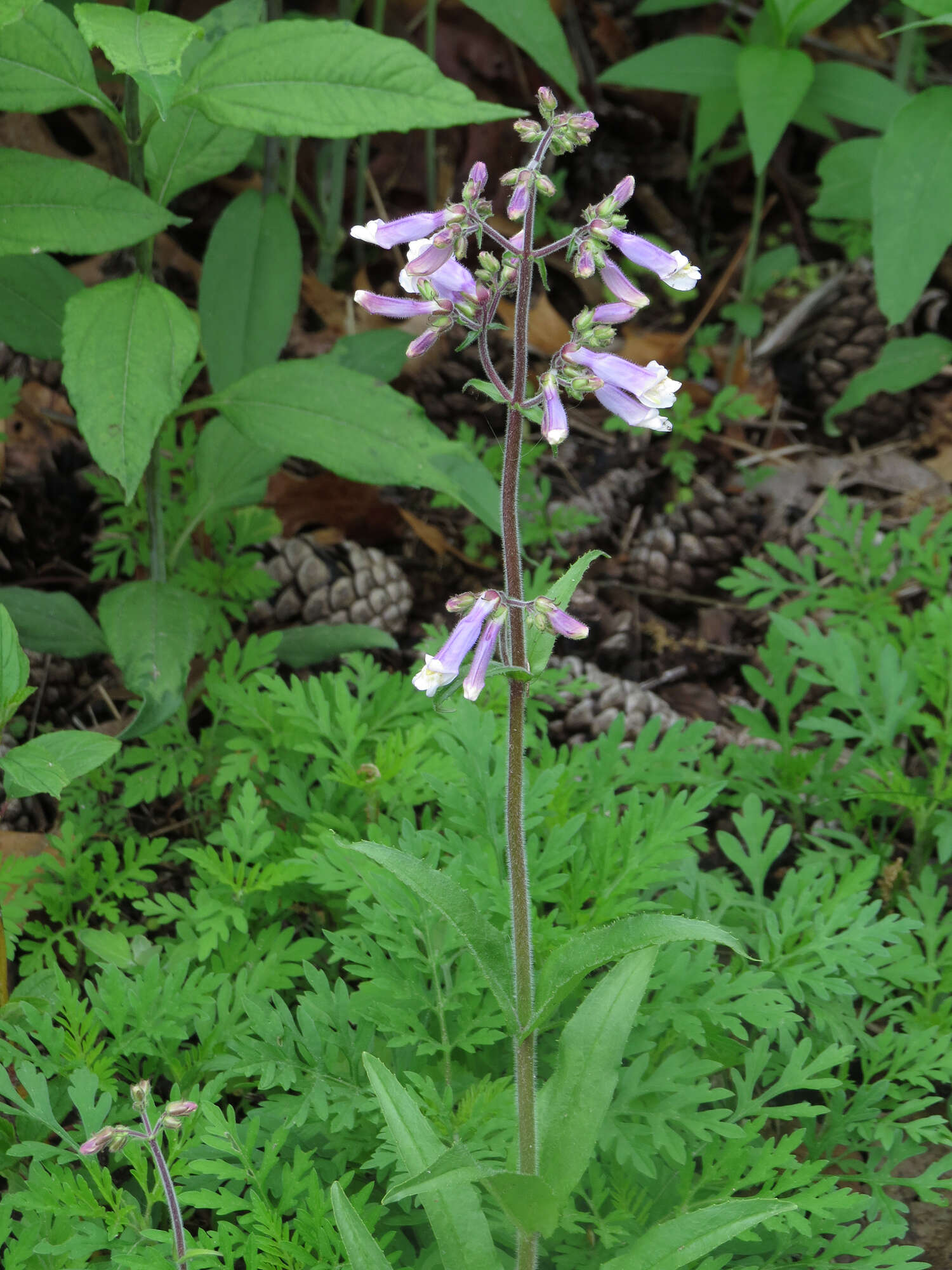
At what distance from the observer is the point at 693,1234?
154 centimetres

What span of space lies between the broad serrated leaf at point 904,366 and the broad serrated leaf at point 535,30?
1.42m

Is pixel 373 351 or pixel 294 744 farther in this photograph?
pixel 373 351

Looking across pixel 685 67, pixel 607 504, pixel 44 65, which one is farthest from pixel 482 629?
pixel 685 67

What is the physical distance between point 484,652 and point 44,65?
1.78m

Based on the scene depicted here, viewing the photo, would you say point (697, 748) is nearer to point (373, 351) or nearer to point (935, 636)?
point (935, 636)

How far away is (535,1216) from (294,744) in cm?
122

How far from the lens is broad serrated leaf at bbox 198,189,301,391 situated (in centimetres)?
307

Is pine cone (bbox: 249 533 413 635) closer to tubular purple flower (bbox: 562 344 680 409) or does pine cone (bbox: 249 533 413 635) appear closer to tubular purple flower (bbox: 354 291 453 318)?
tubular purple flower (bbox: 354 291 453 318)

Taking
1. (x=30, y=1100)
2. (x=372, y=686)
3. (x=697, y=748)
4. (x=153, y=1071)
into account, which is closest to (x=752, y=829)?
(x=697, y=748)

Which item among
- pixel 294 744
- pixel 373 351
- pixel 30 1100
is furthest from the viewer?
pixel 373 351

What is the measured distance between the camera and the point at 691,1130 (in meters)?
1.85

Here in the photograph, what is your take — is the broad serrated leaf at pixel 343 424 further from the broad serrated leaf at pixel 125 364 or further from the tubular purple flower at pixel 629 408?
the tubular purple flower at pixel 629 408

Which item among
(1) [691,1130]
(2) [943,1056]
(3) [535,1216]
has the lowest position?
(2) [943,1056]

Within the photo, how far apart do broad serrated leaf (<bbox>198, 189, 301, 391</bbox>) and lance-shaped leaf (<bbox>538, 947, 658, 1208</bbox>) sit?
201 cm
